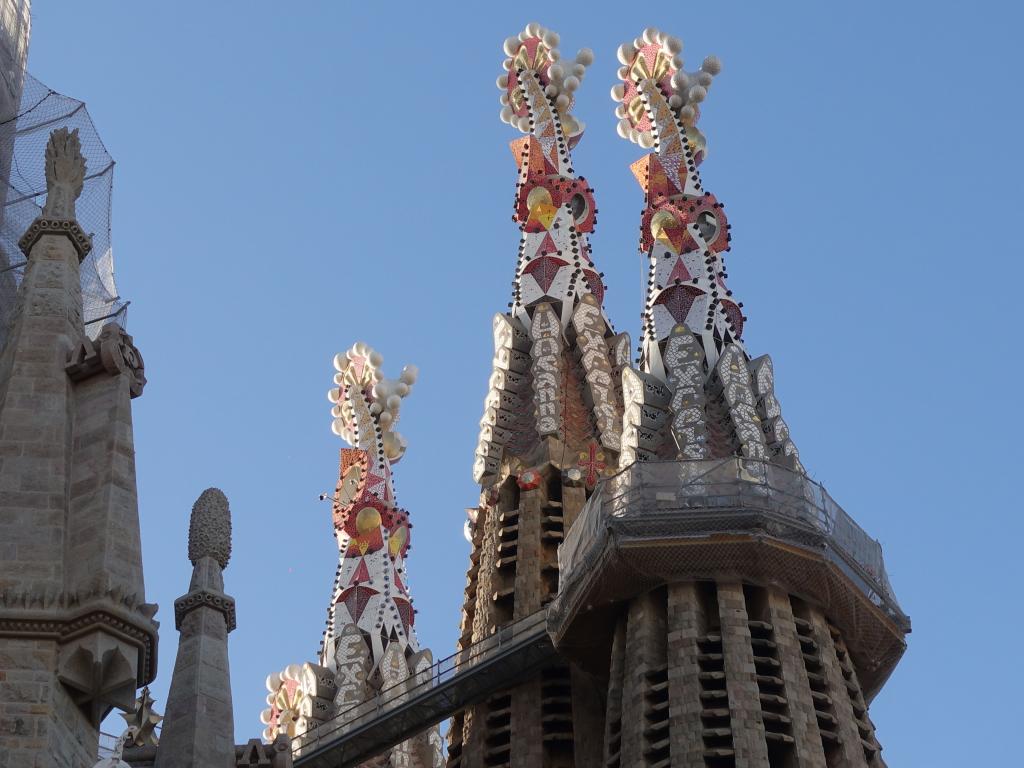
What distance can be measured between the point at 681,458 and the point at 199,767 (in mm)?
15559

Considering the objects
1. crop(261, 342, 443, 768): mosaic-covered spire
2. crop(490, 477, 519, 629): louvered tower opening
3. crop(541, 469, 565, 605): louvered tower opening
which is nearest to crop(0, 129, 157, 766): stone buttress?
crop(490, 477, 519, 629): louvered tower opening

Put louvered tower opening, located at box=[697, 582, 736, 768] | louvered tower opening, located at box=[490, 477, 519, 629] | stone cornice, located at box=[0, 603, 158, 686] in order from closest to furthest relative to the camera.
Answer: stone cornice, located at box=[0, 603, 158, 686] → louvered tower opening, located at box=[697, 582, 736, 768] → louvered tower opening, located at box=[490, 477, 519, 629]

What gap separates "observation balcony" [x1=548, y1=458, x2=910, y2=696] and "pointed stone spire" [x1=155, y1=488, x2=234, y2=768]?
10.7m

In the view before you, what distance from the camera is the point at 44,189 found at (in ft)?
96.3

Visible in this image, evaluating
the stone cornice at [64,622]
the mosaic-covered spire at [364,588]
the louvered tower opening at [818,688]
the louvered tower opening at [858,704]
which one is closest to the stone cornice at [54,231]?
the stone cornice at [64,622]

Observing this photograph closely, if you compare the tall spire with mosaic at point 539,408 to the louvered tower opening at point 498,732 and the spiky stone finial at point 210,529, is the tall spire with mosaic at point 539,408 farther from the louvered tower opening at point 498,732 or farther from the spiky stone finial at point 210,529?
the spiky stone finial at point 210,529

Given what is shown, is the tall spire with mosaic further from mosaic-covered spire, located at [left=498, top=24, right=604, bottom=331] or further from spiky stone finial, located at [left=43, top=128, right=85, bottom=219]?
spiky stone finial, located at [left=43, top=128, right=85, bottom=219]

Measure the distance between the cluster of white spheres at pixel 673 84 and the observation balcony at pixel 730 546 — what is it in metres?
11.6

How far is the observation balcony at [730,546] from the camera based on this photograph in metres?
34.3

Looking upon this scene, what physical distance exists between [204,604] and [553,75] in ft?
86.4

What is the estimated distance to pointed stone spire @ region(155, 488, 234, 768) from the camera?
22984 millimetres

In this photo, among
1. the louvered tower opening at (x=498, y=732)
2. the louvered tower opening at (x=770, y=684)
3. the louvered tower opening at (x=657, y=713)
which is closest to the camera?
the louvered tower opening at (x=770, y=684)

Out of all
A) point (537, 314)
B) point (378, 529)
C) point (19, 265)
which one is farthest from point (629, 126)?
point (19, 265)

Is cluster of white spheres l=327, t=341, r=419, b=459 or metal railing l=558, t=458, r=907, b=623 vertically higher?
cluster of white spheres l=327, t=341, r=419, b=459
